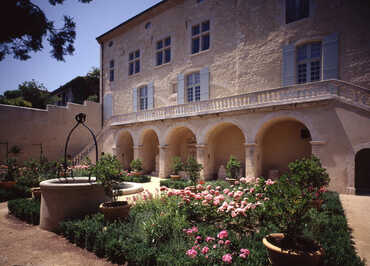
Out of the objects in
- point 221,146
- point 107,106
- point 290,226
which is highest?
point 107,106

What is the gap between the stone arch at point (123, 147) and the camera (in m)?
18.9

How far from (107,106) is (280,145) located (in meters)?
17.0

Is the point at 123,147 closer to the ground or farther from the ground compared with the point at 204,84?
closer to the ground

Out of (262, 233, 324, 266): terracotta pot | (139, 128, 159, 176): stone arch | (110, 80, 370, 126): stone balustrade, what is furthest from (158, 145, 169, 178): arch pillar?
(262, 233, 324, 266): terracotta pot

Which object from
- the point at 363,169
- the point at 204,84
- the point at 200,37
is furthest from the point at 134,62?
the point at 363,169

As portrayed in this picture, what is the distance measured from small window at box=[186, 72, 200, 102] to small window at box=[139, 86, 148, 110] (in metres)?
4.68

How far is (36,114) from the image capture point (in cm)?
1836

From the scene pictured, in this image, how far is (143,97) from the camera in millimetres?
19891

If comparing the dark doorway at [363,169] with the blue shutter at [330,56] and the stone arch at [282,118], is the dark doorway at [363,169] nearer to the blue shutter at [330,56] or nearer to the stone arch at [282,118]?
the stone arch at [282,118]

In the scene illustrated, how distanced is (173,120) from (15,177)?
9158 millimetres

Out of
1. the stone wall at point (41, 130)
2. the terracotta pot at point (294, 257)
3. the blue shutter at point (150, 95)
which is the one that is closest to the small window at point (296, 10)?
the blue shutter at point (150, 95)

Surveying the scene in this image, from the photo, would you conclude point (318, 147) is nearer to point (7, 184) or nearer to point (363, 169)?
point (363, 169)

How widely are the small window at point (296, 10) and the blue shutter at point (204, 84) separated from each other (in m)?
5.68

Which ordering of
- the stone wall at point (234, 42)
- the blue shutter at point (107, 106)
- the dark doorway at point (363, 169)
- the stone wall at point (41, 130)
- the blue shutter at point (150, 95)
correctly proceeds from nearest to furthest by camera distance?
the dark doorway at point (363, 169), the stone wall at point (234, 42), the stone wall at point (41, 130), the blue shutter at point (150, 95), the blue shutter at point (107, 106)
